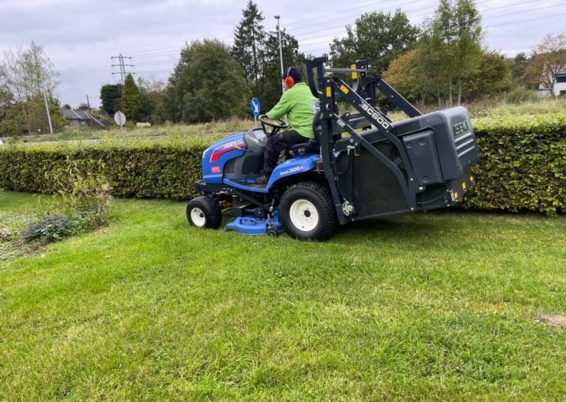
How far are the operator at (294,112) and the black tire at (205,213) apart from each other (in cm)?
123

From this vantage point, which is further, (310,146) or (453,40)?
(453,40)

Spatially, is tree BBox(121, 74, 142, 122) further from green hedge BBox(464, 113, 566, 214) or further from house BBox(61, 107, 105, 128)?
green hedge BBox(464, 113, 566, 214)

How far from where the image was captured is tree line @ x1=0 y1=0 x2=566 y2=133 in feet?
87.0

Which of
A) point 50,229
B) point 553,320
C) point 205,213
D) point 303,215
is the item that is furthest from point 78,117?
point 553,320

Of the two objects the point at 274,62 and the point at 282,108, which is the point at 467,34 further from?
the point at 274,62

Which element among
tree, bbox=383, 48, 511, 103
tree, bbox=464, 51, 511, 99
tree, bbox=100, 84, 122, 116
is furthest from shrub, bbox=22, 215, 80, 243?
tree, bbox=100, 84, 122, 116

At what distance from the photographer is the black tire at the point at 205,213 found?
20.4 feet

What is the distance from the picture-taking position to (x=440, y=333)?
3.05 meters

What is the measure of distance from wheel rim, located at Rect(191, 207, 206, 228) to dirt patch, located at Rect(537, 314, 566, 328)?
4290 millimetres

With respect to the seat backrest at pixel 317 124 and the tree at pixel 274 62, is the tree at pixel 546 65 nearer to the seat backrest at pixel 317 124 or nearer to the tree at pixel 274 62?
the tree at pixel 274 62

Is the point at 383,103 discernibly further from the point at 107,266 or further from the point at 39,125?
the point at 39,125

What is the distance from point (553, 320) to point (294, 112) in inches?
133

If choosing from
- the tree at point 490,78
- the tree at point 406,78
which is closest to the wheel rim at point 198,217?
the tree at point 406,78

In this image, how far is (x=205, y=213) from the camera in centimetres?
623
